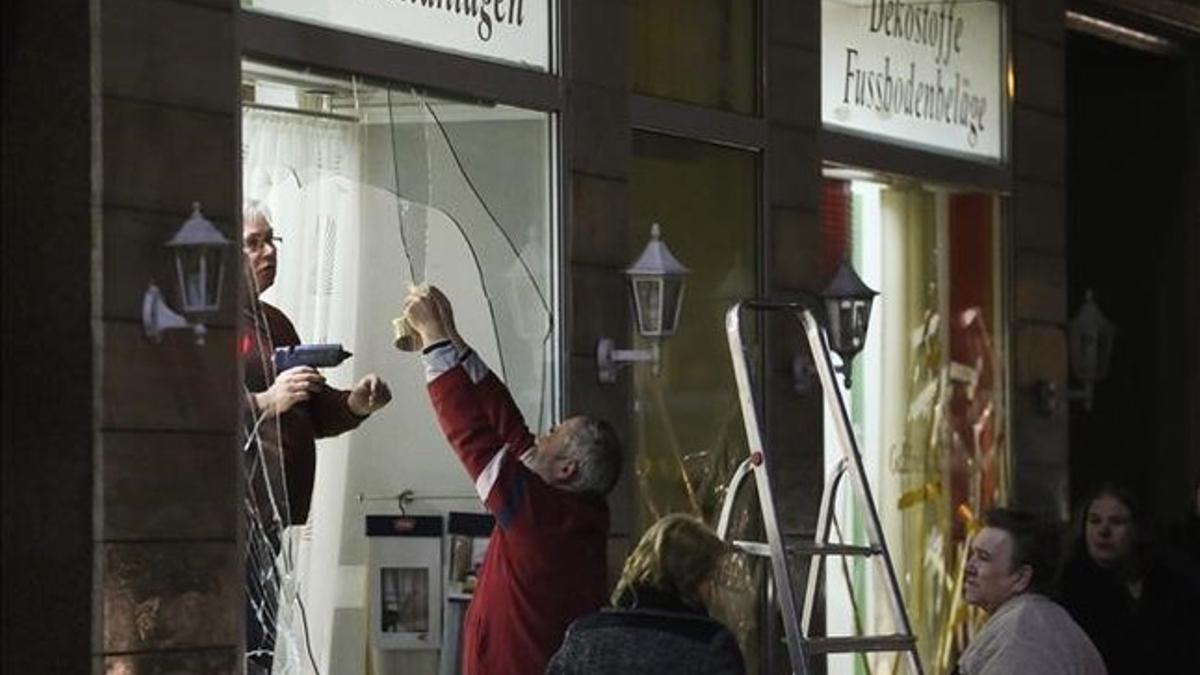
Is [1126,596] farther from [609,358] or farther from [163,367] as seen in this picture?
[163,367]

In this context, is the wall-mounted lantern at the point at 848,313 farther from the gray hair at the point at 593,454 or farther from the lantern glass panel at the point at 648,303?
the gray hair at the point at 593,454

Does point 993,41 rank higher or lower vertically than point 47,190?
higher

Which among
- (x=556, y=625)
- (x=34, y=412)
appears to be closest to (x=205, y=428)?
(x=34, y=412)

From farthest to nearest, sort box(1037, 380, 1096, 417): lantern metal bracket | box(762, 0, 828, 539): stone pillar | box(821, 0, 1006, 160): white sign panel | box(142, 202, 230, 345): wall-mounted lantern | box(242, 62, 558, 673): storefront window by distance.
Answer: box(1037, 380, 1096, 417): lantern metal bracket, box(821, 0, 1006, 160): white sign panel, box(762, 0, 828, 539): stone pillar, box(242, 62, 558, 673): storefront window, box(142, 202, 230, 345): wall-mounted lantern

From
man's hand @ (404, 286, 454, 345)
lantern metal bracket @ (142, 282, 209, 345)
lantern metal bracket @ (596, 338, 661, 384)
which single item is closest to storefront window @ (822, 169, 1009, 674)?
lantern metal bracket @ (596, 338, 661, 384)

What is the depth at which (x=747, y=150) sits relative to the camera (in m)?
12.0

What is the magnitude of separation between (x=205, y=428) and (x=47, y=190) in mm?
828

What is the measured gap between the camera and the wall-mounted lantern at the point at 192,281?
8.67 m

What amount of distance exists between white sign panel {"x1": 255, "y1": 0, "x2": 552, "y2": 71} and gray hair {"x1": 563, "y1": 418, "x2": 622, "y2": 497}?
4.90ft

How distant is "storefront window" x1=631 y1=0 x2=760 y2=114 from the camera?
11.4 m

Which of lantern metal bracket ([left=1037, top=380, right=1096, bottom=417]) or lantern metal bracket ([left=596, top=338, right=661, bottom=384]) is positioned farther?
lantern metal bracket ([left=1037, top=380, right=1096, bottom=417])

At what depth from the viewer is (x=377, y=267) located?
1002cm

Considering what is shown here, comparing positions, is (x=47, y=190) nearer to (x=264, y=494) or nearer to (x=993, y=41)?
(x=264, y=494)

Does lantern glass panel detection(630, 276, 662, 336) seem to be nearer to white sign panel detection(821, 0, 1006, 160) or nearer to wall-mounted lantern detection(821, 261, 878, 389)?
wall-mounted lantern detection(821, 261, 878, 389)
